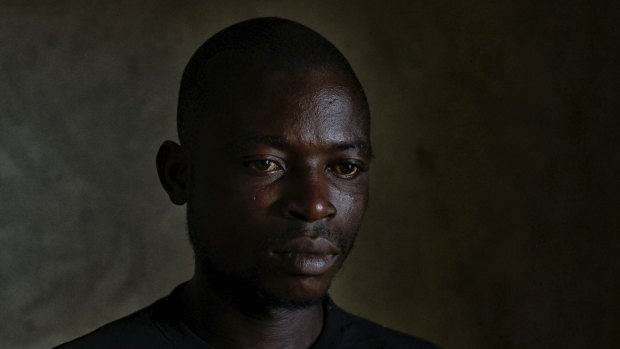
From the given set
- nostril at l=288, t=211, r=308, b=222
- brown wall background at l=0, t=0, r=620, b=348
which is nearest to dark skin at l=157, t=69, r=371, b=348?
nostril at l=288, t=211, r=308, b=222

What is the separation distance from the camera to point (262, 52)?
50.8 inches

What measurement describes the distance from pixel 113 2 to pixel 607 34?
0.78 m

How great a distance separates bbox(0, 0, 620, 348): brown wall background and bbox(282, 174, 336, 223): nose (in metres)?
0.69

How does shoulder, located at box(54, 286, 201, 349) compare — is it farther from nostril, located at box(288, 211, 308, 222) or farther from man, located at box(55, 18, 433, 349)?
nostril, located at box(288, 211, 308, 222)

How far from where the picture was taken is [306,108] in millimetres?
1259

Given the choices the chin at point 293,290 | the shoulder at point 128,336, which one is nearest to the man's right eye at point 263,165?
the chin at point 293,290

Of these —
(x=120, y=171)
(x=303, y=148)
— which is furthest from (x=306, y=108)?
(x=120, y=171)

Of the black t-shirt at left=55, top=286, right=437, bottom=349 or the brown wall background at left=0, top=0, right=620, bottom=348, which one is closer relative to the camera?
the black t-shirt at left=55, top=286, right=437, bottom=349

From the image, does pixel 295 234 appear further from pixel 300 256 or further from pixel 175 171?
pixel 175 171

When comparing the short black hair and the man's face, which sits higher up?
the short black hair

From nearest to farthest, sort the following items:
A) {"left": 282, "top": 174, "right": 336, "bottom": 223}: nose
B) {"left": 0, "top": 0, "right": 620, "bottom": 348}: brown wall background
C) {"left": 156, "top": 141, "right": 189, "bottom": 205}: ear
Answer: {"left": 282, "top": 174, "right": 336, "bottom": 223}: nose
{"left": 156, "top": 141, "right": 189, "bottom": 205}: ear
{"left": 0, "top": 0, "right": 620, "bottom": 348}: brown wall background

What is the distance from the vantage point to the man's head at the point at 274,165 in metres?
1.24

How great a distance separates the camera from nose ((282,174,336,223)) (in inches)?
48.3

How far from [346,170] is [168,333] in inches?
10.6
